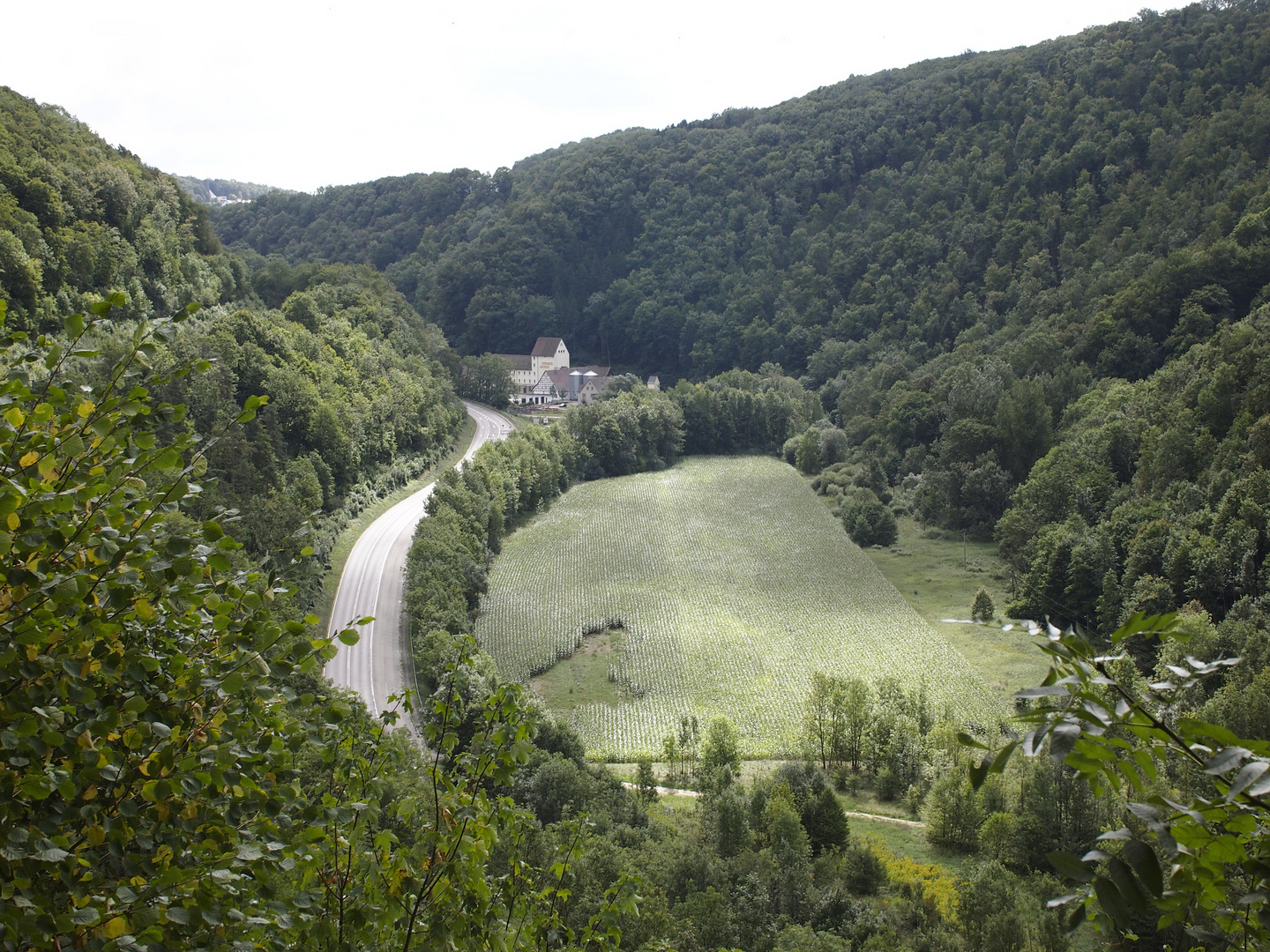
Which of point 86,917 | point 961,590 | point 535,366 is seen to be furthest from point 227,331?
point 535,366

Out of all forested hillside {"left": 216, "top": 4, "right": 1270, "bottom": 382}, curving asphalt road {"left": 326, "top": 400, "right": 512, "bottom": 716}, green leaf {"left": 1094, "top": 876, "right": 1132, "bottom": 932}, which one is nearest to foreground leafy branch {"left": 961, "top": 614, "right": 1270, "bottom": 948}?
green leaf {"left": 1094, "top": 876, "right": 1132, "bottom": 932}

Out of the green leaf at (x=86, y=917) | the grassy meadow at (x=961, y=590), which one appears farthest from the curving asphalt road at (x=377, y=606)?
the grassy meadow at (x=961, y=590)

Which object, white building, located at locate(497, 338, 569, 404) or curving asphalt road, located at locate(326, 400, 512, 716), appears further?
white building, located at locate(497, 338, 569, 404)

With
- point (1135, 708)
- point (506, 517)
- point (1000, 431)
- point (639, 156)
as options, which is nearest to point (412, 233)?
point (639, 156)

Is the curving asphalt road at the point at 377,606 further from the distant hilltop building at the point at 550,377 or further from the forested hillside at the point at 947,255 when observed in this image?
the distant hilltop building at the point at 550,377

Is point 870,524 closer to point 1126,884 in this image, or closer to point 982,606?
point 982,606

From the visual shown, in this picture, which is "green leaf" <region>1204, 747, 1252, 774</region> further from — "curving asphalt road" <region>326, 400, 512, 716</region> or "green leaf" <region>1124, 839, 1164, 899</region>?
"curving asphalt road" <region>326, 400, 512, 716</region>
